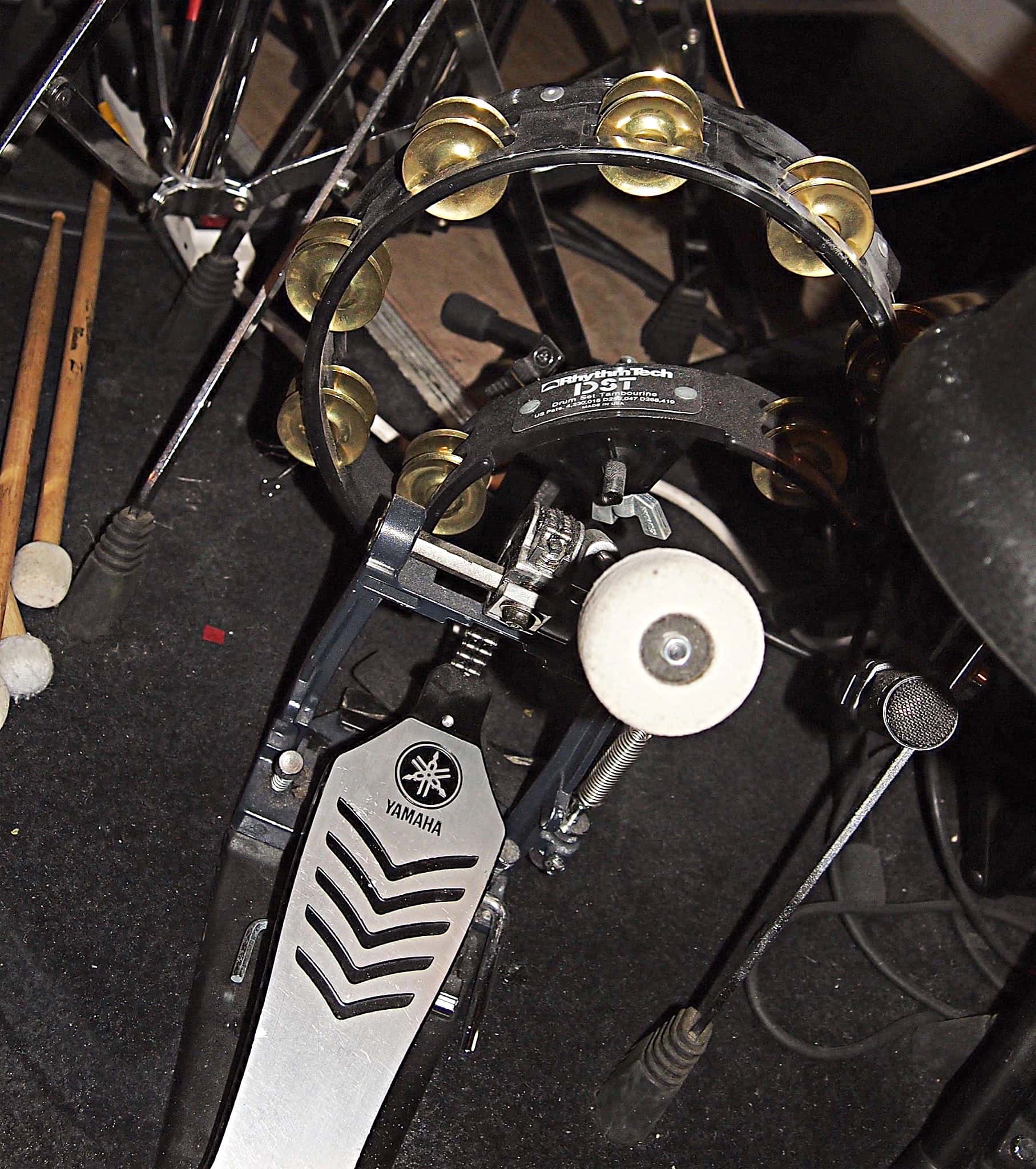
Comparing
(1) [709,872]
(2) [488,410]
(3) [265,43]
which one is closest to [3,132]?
(2) [488,410]

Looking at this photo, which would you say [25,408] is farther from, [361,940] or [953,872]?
[953,872]

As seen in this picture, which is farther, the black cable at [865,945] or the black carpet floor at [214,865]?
the black cable at [865,945]

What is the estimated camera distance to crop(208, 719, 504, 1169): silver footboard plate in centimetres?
93

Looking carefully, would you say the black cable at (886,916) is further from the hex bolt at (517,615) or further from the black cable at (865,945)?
the hex bolt at (517,615)

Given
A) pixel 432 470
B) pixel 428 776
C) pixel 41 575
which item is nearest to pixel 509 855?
pixel 428 776

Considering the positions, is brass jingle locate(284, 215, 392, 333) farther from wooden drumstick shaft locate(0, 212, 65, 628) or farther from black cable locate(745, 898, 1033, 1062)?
black cable locate(745, 898, 1033, 1062)

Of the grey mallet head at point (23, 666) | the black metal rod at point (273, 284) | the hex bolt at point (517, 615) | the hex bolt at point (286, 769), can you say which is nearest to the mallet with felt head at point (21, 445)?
the grey mallet head at point (23, 666)

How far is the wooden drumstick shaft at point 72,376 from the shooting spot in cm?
127

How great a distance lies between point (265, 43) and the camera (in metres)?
1.88

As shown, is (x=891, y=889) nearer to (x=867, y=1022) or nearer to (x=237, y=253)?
(x=867, y=1022)

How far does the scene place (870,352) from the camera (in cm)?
101

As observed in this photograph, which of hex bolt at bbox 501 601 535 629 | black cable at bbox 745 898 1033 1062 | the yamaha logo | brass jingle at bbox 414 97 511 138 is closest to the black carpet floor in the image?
black cable at bbox 745 898 1033 1062

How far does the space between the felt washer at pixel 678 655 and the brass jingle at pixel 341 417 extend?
39cm

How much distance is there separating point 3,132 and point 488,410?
1.94ft
